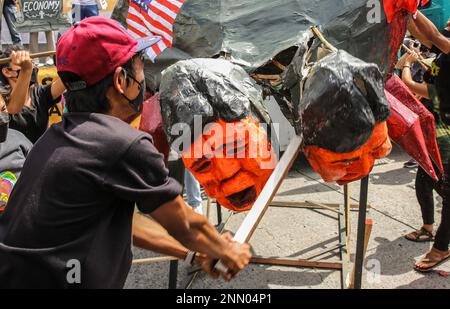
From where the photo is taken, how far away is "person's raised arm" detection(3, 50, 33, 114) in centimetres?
302

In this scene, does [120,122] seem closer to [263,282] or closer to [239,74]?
[239,74]

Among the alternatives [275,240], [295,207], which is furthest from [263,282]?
[295,207]

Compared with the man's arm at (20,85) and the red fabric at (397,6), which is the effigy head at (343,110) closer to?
the red fabric at (397,6)

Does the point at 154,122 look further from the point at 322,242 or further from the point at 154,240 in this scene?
the point at 322,242

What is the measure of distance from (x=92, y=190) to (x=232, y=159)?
63cm

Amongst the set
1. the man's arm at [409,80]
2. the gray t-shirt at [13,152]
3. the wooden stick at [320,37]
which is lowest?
the gray t-shirt at [13,152]

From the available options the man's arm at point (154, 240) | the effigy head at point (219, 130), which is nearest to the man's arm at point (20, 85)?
the effigy head at point (219, 130)

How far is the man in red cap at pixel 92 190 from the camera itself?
5.32 feet

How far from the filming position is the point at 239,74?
2279 millimetres

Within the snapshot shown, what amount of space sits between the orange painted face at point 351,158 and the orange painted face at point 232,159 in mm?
229

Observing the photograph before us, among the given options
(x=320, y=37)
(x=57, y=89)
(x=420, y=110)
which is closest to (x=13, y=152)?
(x=57, y=89)

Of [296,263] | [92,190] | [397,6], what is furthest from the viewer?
[296,263]

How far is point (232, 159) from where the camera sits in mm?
2035

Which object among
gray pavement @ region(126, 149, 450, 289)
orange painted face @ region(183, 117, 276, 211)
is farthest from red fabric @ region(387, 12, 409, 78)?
gray pavement @ region(126, 149, 450, 289)
